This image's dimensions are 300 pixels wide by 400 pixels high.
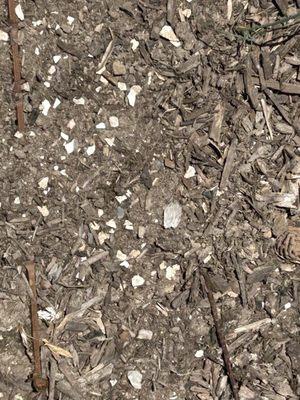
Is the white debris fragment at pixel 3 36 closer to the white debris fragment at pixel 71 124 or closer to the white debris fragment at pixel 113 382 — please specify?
the white debris fragment at pixel 71 124

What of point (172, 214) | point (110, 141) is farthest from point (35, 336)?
point (110, 141)

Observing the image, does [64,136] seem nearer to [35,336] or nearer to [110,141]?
[110,141]

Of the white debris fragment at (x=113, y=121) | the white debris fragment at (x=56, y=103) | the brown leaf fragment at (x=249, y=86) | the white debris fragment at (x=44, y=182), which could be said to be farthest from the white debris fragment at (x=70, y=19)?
the brown leaf fragment at (x=249, y=86)

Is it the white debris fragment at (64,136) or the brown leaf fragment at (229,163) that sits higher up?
the white debris fragment at (64,136)

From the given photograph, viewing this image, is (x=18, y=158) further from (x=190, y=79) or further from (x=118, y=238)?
(x=190, y=79)

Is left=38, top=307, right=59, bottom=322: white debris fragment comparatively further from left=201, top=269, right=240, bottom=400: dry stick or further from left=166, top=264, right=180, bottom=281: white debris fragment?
left=201, top=269, right=240, bottom=400: dry stick

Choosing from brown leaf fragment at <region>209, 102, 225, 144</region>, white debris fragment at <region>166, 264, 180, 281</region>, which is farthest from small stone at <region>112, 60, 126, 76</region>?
white debris fragment at <region>166, 264, 180, 281</region>
